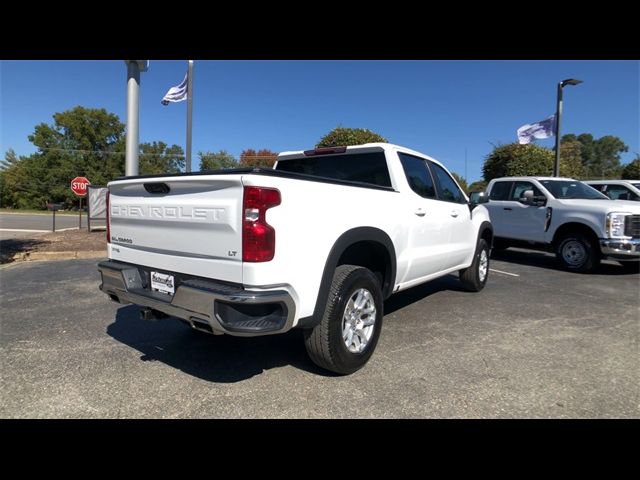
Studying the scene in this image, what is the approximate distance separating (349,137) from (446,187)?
12.1 metres

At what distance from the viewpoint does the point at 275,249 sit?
97.9 inches

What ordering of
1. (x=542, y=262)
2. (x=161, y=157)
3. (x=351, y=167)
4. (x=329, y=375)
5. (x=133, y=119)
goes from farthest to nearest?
(x=161, y=157) → (x=133, y=119) → (x=542, y=262) → (x=351, y=167) → (x=329, y=375)

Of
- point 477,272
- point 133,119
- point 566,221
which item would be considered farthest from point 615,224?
point 133,119

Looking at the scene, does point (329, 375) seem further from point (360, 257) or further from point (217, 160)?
point (217, 160)

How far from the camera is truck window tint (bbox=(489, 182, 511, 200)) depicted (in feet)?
32.0

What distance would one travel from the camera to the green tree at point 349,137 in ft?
54.3

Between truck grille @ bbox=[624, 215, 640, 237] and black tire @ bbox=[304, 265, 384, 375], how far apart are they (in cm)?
684

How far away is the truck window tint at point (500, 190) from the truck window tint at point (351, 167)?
679 cm

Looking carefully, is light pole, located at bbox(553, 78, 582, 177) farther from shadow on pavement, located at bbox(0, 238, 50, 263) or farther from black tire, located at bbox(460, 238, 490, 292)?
shadow on pavement, located at bbox(0, 238, 50, 263)

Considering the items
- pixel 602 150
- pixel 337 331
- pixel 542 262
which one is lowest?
pixel 542 262

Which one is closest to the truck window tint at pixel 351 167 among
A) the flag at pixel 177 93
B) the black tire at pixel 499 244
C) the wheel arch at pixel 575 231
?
the wheel arch at pixel 575 231
